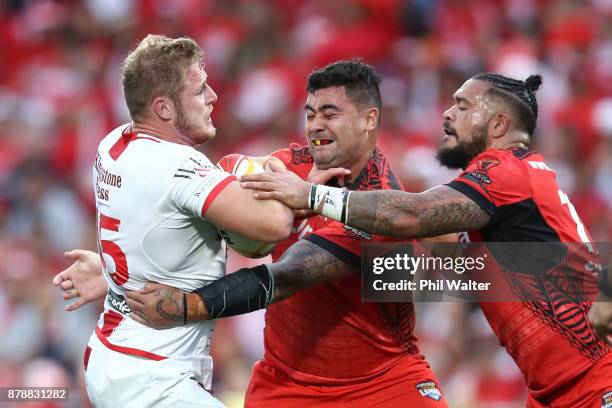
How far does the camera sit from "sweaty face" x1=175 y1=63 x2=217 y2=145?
187 inches

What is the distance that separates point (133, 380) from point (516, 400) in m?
4.28

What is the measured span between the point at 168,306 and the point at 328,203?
931mm

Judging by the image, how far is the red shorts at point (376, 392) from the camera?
5.64 m

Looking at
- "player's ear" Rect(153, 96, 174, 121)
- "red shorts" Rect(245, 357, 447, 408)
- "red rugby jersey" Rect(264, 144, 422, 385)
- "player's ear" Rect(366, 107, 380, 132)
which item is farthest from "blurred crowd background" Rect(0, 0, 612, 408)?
"player's ear" Rect(153, 96, 174, 121)

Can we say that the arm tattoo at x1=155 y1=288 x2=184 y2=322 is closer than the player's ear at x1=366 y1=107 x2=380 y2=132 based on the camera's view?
Yes

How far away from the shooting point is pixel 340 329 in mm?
5660

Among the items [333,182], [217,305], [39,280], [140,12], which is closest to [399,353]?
[333,182]

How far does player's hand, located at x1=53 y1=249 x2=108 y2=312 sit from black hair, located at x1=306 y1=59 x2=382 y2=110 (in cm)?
163

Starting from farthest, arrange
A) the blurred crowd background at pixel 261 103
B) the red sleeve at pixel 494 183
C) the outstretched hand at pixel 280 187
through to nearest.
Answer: the blurred crowd background at pixel 261 103, the red sleeve at pixel 494 183, the outstretched hand at pixel 280 187

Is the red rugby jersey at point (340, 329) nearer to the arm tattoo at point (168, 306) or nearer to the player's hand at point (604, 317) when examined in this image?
the arm tattoo at point (168, 306)

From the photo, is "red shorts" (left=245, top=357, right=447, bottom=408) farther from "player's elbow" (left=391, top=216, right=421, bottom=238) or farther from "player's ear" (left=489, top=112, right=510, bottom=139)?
"player's ear" (left=489, top=112, right=510, bottom=139)

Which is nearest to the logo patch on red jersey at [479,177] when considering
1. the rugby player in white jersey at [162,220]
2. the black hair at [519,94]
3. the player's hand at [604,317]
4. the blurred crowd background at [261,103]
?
the black hair at [519,94]

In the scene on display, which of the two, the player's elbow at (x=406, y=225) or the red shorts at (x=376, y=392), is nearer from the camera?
the player's elbow at (x=406, y=225)

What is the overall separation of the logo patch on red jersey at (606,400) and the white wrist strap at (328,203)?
5.28 feet
